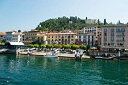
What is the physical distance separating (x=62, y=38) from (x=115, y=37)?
1569 inches

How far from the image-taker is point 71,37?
5246 inches

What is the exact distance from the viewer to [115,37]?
104m

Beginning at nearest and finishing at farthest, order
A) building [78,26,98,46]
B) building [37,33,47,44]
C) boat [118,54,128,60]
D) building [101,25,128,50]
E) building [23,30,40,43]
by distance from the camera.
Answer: boat [118,54,128,60] → building [101,25,128,50] → building [78,26,98,46] → building [37,33,47,44] → building [23,30,40,43]

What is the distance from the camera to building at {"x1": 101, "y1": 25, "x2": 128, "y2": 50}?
336 feet

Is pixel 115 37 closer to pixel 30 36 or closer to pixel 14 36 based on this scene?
pixel 30 36

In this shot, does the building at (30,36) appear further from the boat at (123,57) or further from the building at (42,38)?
the boat at (123,57)

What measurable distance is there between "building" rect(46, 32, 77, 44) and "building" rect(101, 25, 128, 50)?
28.1m

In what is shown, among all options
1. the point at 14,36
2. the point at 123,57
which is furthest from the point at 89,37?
the point at 14,36

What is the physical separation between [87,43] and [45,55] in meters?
26.6

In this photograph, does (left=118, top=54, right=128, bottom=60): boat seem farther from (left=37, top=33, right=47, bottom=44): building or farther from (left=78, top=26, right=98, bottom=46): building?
(left=37, top=33, right=47, bottom=44): building

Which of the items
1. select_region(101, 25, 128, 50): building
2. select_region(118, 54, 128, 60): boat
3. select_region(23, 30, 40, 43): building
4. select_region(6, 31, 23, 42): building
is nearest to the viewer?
select_region(118, 54, 128, 60): boat

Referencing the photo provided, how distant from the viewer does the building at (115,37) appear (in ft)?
336

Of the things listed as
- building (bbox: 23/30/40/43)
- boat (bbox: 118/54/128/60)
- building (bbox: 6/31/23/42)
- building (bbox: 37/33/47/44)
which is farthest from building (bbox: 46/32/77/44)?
boat (bbox: 118/54/128/60)

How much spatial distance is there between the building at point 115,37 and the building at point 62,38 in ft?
92.3
